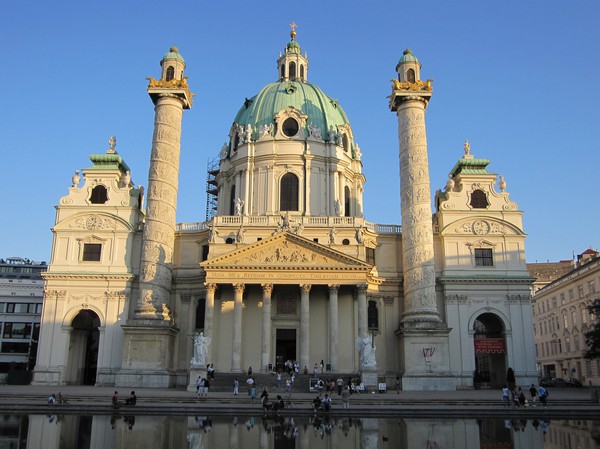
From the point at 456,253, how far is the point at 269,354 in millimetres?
16218

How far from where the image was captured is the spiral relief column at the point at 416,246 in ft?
128

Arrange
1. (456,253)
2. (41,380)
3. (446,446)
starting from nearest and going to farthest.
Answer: (446,446), (41,380), (456,253)

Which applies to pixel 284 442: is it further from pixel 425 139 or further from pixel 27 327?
pixel 27 327

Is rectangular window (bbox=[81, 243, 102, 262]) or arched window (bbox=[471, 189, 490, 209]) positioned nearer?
rectangular window (bbox=[81, 243, 102, 262])

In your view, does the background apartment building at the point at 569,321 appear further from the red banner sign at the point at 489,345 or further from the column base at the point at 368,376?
the column base at the point at 368,376

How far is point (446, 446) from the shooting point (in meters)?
16.0

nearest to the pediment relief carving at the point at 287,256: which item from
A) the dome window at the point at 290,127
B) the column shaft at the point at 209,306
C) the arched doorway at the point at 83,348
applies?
the column shaft at the point at 209,306

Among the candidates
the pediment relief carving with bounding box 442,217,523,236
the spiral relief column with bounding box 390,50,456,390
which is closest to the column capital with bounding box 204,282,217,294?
the spiral relief column with bounding box 390,50,456,390

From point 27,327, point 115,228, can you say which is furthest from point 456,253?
point 27,327

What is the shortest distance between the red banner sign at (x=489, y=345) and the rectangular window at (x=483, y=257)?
5.66m

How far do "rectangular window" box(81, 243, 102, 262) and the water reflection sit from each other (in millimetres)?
22991

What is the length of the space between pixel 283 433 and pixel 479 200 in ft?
108

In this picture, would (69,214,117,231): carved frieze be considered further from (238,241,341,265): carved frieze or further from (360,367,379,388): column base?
(360,367,379,388): column base

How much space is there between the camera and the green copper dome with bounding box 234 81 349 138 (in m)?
53.5
